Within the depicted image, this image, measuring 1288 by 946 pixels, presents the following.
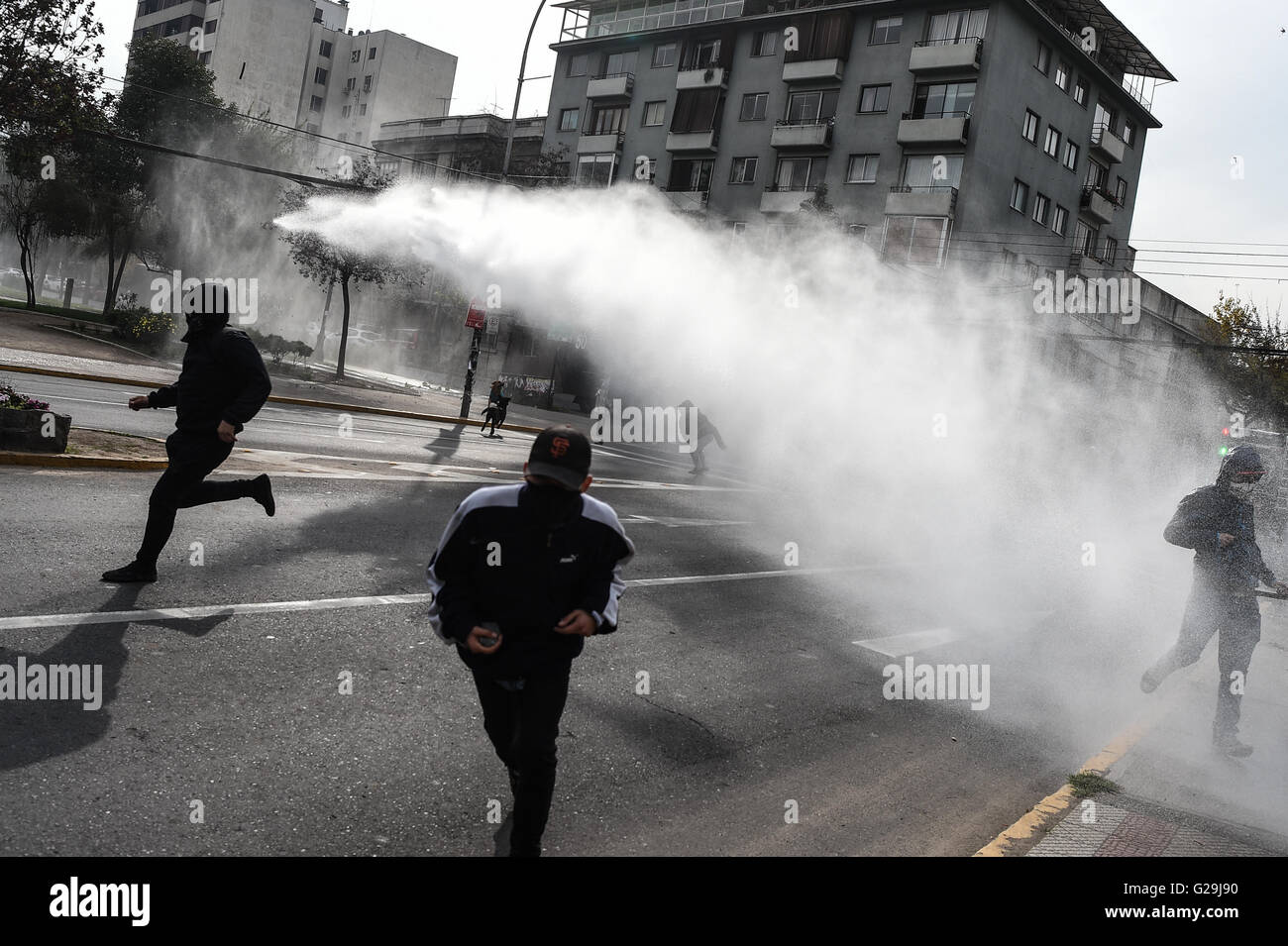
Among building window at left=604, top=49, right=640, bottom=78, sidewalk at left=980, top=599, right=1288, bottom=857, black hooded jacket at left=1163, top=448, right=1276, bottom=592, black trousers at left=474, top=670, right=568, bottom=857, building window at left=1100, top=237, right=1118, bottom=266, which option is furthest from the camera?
building window at left=604, top=49, right=640, bottom=78

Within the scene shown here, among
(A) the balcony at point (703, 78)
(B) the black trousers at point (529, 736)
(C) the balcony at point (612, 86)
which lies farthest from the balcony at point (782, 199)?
(B) the black trousers at point (529, 736)

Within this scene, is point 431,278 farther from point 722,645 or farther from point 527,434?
point 722,645

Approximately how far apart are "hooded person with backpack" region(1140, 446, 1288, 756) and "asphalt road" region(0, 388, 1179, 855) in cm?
73

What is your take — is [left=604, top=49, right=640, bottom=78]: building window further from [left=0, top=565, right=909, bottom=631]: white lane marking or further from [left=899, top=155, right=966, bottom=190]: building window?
[left=0, top=565, right=909, bottom=631]: white lane marking

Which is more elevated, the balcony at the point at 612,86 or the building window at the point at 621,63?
the building window at the point at 621,63

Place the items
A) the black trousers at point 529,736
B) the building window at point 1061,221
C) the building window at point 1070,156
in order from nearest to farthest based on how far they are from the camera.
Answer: the black trousers at point 529,736, the building window at point 1070,156, the building window at point 1061,221

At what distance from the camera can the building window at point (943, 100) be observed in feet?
118

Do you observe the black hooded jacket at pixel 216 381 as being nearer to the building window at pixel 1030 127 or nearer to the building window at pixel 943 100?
the building window at pixel 943 100

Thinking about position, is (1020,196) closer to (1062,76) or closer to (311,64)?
(1062,76)

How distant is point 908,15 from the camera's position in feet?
125

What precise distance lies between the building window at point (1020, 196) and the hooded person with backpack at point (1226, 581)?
34.7 metres

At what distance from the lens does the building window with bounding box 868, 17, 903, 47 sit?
126 ft

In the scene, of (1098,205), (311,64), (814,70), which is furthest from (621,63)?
(311,64)

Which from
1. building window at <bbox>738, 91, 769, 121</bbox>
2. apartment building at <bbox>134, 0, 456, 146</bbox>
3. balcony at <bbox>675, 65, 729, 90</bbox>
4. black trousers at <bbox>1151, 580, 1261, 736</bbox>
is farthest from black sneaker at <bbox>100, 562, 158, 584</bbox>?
apartment building at <bbox>134, 0, 456, 146</bbox>
